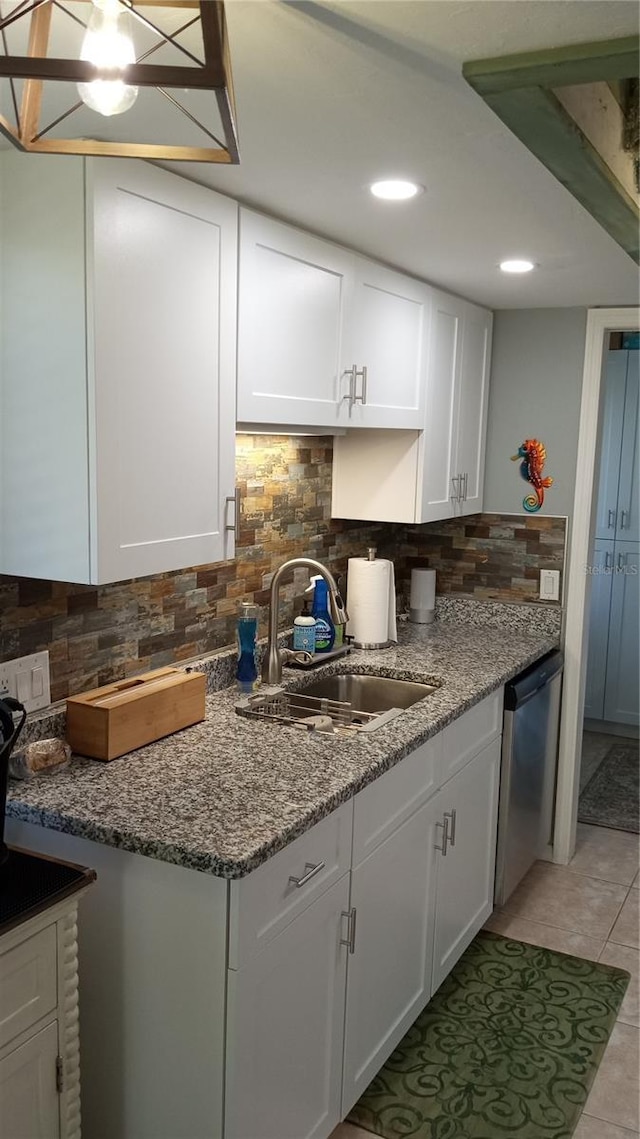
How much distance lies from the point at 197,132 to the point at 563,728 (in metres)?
2.72

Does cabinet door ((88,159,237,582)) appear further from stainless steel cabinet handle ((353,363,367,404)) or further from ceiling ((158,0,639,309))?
stainless steel cabinet handle ((353,363,367,404))

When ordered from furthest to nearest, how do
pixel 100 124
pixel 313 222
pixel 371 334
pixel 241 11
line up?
1. pixel 371 334
2. pixel 313 222
3. pixel 100 124
4. pixel 241 11

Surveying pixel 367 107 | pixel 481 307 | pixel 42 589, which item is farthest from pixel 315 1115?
pixel 481 307

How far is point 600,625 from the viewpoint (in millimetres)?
5070

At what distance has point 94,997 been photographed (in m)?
1.76

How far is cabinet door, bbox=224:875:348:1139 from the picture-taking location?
64.8 inches

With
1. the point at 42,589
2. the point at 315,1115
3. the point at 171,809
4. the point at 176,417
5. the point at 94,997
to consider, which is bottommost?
the point at 315,1115

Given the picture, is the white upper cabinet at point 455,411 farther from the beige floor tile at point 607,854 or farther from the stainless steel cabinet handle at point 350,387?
the beige floor tile at point 607,854

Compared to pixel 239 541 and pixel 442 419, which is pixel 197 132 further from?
pixel 442 419

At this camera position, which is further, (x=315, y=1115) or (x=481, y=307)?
(x=481, y=307)

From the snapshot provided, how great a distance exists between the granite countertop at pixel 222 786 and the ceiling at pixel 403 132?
1230mm

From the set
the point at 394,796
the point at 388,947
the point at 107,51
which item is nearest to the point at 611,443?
the point at 394,796

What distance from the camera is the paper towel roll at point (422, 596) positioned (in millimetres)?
3672

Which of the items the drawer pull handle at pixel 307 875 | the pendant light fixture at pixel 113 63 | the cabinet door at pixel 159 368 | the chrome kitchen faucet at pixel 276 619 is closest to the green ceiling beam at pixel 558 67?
the pendant light fixture at pixel 113 63
